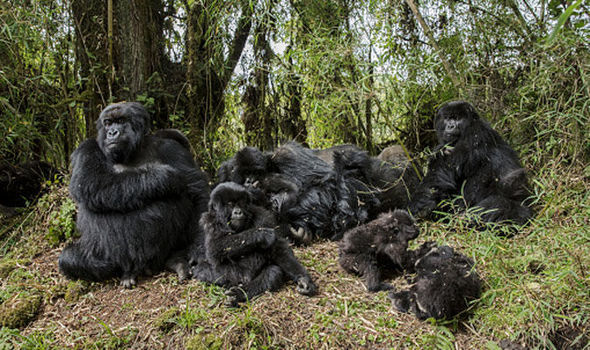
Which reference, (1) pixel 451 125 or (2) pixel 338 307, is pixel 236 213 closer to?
(2) pixel 338 307

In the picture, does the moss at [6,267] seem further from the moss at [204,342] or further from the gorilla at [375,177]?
the gorilla at [375,177]

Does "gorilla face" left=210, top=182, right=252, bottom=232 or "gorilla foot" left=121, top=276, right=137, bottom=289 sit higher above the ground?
"gorilla face" left=210, top=182, right=252, bottom=232

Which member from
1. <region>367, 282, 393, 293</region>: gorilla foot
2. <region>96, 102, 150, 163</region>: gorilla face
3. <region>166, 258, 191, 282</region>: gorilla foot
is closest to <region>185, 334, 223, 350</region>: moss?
<region>166, 258, 191, 282</region>: gorilla foot

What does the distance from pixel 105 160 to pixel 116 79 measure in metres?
1.46

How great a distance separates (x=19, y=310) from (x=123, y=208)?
1076mm

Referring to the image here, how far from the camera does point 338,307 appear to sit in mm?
2986

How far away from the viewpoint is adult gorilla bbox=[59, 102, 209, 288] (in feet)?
11.7

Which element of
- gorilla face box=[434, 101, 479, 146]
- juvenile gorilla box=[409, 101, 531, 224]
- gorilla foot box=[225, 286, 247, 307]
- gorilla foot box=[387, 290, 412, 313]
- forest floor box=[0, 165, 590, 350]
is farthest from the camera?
gorilla face box=[434, 101, 479, 146]

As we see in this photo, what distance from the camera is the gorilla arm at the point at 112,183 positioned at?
11.6 ft

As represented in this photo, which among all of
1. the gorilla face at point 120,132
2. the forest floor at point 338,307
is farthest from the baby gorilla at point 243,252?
the gorilla face at point 120,132

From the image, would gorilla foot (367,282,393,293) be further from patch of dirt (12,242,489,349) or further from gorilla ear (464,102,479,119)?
gorilla ear (464,102,479,119)

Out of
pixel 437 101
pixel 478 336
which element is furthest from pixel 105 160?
pixel 437 101

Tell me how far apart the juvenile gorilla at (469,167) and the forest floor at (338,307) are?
0.31m

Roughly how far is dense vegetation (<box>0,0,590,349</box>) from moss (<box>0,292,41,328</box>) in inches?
0.7
